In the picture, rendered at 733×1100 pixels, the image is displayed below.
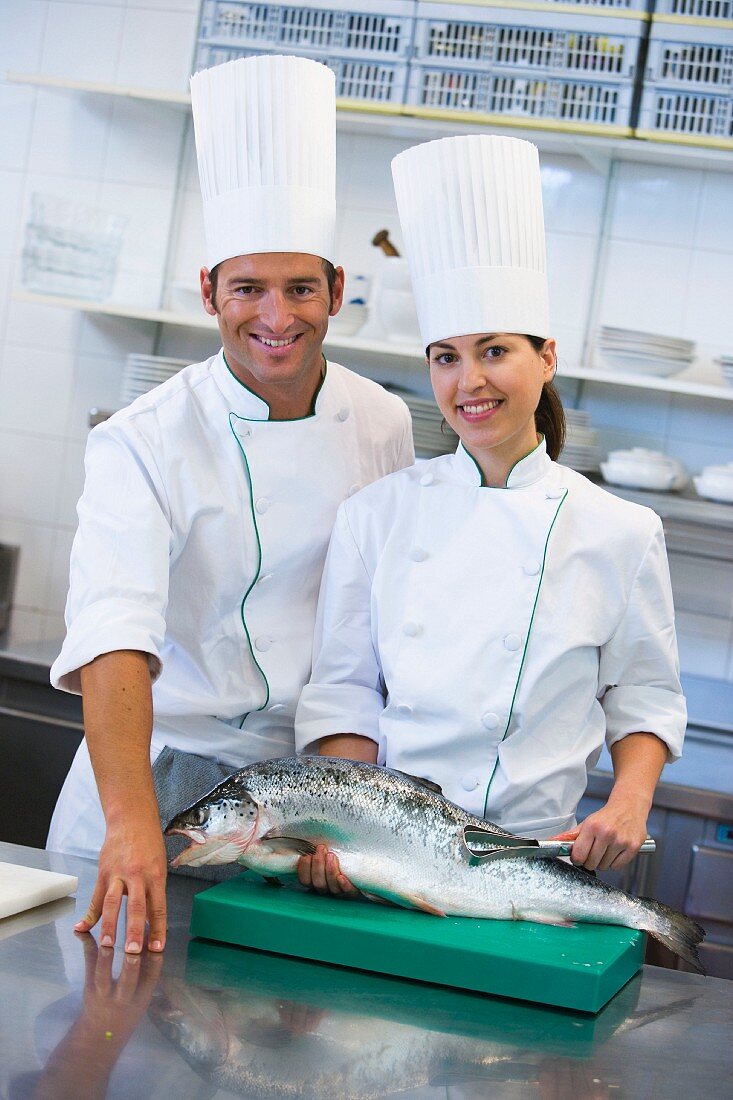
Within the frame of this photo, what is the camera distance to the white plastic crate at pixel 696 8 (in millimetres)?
3029

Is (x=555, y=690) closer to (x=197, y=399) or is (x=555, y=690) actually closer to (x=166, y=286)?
(x=197, y=399)

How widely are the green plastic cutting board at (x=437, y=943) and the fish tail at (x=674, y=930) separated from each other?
0.02 metres

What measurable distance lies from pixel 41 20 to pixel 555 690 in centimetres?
303

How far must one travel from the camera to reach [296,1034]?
1.09 m

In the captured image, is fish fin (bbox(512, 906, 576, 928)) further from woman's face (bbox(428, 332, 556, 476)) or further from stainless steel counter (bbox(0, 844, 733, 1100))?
woman's face (bbox(428, 332, 556, 476))

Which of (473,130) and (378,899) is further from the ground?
(473,130)

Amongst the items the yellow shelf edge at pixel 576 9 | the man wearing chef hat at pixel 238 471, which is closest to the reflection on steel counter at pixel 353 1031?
the man wearing chef hat at pixel 238 471

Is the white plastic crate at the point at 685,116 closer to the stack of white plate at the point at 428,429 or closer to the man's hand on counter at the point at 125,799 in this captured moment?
the stack of white plate at the point at 428,429

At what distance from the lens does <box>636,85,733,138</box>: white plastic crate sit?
2984mm

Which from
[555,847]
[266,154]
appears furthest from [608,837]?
[266,154]

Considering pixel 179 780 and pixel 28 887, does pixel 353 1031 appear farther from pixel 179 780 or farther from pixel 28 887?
pixel 179 780

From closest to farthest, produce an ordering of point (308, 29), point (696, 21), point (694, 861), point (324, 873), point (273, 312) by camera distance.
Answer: point (324, 873), point (273, 312), point (694, 861), point (696, 21), point (308, 29)

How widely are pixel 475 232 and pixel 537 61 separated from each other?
1.61 m

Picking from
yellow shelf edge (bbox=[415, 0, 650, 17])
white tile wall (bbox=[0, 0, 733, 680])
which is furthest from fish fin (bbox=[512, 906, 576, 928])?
yellow shelf edge (bbox=[415, 0, 650, 17])
